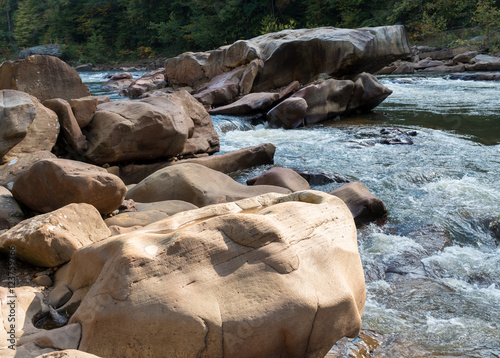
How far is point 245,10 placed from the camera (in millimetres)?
33031

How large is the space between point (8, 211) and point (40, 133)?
6.16ft

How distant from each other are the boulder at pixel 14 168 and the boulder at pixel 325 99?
707cm

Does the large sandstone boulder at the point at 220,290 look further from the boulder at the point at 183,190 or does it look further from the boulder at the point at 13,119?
the boulder at the point at 13,119

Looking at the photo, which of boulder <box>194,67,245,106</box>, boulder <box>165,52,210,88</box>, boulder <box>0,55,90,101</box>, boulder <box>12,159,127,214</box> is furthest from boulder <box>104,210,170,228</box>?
boulder <box>165,52,210,88</box>

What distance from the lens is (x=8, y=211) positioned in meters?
4.03

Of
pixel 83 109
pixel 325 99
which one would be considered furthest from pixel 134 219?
pixel 325 99

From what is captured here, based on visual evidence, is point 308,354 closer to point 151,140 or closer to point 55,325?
point 55,325

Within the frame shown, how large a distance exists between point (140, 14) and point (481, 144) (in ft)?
124

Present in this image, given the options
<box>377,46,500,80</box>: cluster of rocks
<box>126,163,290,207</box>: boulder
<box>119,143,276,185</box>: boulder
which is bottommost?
<box>377,46,500,80</box>: cluster of rocks

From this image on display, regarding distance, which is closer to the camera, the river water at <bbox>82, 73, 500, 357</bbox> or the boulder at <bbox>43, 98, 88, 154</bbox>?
the river water at <bbox>82, 73, 500, 357</bbox>

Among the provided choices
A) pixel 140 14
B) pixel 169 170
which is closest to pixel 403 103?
pixel 169 170

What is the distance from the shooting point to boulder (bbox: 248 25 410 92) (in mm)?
13008

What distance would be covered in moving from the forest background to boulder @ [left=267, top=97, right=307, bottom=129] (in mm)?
15107

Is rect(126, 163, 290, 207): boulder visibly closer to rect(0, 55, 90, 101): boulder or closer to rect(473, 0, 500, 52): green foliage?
rect(0, 55, 90, 101): boulder
